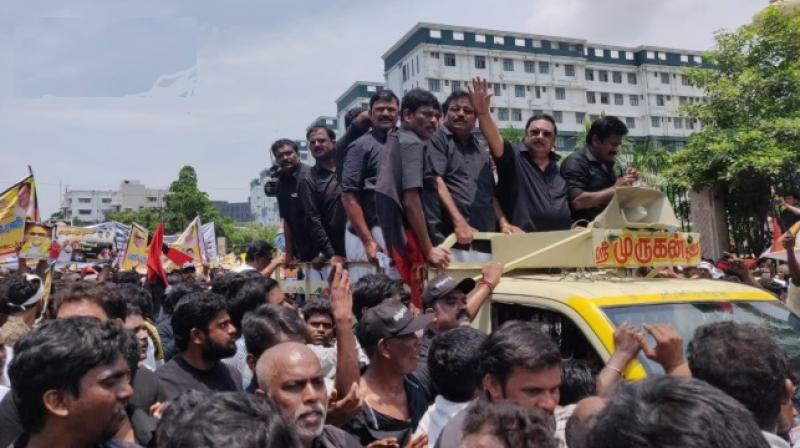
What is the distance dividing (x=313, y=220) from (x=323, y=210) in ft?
0.44

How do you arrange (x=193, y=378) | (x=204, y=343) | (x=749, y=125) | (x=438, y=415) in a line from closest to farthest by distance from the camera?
(x=438, y=415)
(x=193, y=378)
(x=204, y=343)
(x=749, y=125)

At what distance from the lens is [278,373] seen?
2365 millimetres

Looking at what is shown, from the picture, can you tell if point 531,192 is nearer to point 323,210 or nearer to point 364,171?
point 364,171

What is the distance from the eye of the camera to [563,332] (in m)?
3.66

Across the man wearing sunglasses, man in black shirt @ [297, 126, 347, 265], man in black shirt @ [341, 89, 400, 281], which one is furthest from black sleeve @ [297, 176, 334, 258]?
the man wearing sunglasses

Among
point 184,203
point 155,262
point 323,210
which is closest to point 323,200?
point 323,210

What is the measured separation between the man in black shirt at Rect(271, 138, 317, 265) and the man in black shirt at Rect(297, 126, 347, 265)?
0.33 ft

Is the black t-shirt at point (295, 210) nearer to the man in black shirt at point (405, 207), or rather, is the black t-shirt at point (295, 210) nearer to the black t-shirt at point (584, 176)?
the man in black shirt at point (405, 207)

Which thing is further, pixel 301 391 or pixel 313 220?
pixel 313 220

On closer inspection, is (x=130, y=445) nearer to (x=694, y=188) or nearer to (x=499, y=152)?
(x=499, y=152)

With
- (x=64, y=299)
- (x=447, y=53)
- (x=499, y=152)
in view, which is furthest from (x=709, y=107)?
(x=447, y=53)

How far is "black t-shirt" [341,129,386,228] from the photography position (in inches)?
198

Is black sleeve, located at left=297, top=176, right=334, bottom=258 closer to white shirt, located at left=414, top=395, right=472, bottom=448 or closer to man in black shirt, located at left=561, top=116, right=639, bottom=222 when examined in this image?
man in black shirt, located at left=561, top=116, right=639, bottom=222

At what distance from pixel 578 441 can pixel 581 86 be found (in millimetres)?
70389
